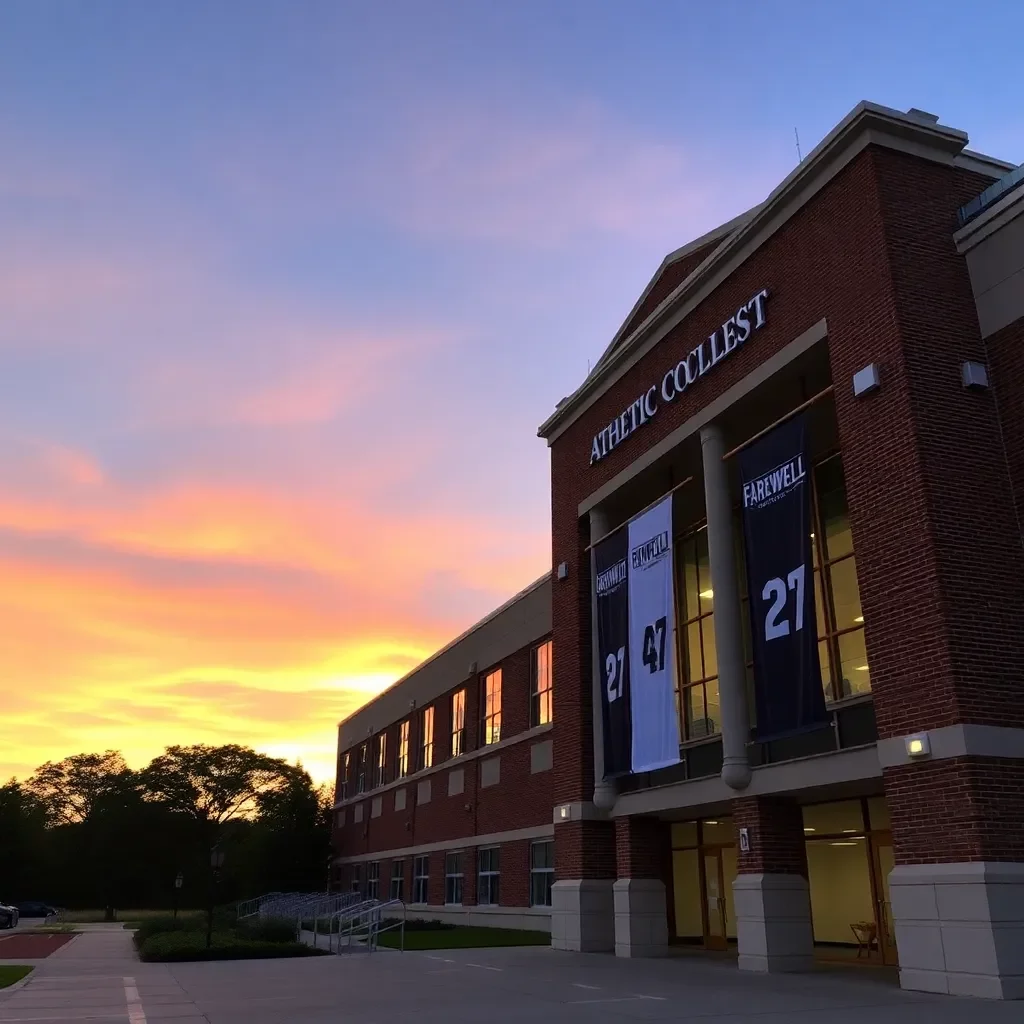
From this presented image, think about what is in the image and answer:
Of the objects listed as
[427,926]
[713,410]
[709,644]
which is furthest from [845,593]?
[427,926]

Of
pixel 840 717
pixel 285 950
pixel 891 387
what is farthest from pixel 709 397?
pixel 285 950

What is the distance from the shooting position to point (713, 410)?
1967 centimetres

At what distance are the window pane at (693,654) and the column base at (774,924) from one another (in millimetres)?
6084

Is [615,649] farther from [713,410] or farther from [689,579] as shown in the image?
[713,410]

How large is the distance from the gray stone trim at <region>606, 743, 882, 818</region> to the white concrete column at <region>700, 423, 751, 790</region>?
51cm

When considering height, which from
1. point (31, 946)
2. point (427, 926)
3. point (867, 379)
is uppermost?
point (867, 379)

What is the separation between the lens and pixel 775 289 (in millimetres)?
18234

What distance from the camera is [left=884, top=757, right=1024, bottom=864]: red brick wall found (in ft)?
41.1

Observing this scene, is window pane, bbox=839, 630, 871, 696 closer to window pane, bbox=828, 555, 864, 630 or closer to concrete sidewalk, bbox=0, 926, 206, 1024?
window pane, bbox=828, 555, 864, 630

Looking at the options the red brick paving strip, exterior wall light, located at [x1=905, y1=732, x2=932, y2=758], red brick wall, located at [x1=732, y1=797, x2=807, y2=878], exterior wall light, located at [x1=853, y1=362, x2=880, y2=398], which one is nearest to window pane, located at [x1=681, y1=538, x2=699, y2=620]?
red brick wall, located at [x1=732, y1=797, x2=807, y2=878]

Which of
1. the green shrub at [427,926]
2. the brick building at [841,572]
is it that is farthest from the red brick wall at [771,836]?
the green shrub at [427,926]

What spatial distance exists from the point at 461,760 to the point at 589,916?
17479 millimetres

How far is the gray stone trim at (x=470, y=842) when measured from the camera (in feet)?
102

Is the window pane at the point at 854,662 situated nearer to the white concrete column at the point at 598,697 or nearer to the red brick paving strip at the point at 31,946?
the white concrete column at the point at 598,697
